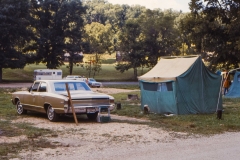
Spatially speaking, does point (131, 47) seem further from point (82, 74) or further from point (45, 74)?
point (45, 74)

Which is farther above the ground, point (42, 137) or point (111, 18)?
point (111, 18)

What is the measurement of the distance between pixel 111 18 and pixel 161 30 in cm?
5959

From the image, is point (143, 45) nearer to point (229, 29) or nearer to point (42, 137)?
point (229, 29)

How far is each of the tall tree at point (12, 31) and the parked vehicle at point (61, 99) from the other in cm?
3567

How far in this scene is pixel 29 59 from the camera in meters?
57.3

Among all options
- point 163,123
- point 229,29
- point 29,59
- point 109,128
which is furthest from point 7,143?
point 29,59

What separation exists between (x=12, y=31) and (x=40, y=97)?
1515 inches

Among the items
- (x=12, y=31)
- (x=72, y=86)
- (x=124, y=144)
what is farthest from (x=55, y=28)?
(x=124, y=144)

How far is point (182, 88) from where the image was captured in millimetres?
17234

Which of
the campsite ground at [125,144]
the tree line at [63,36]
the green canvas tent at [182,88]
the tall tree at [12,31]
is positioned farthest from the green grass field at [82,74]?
the campsite ground at [125,144]

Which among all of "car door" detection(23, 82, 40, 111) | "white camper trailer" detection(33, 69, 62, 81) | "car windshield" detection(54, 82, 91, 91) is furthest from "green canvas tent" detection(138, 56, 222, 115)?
"white camper trailer" detection(33, 69, 62, 81)

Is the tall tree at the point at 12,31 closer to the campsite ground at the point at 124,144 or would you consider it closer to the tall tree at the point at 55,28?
the tall tree at the point at 55,28

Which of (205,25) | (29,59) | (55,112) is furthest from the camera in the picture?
(29,59)

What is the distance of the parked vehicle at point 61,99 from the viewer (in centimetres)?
1396
